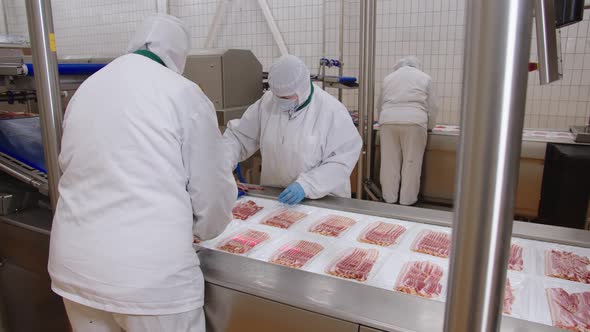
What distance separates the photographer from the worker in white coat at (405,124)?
4.17 meters

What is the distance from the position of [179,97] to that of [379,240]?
2.75ft

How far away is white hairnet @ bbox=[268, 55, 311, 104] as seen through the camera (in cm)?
213

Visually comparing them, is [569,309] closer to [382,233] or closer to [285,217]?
[382,233]

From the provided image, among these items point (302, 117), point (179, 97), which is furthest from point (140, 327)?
point (302, 117)

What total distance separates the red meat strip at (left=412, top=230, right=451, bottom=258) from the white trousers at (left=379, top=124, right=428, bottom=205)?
2753 millimetres

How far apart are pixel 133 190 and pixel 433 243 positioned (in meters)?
0.99

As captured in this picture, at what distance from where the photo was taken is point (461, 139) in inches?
15.9

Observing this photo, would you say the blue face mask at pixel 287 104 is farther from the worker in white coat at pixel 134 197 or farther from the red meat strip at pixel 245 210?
the worker in white coat at pixel 134 197

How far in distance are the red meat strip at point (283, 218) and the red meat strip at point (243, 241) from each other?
11cm

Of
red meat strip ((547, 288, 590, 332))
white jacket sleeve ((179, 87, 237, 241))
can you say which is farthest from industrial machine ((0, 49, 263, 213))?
red meat strip ((547, 288, 590, 332))

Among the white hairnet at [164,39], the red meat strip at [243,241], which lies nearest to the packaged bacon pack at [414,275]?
the red meat strip at [243,241]

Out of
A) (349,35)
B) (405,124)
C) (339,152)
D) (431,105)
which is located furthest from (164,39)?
(349,35)

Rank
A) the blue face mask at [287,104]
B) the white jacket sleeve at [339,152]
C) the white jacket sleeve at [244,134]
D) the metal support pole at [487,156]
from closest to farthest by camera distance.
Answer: the metal support pole at [487,156] < the white jacket sleeve at [339,152] < the blue face mask at [287,104] < the white jacket sleeve at [244,134]

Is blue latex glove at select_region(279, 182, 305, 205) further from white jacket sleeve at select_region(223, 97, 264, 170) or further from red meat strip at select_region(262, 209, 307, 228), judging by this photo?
white jacket sleeve at select_region(223, 97, 264, 170)
